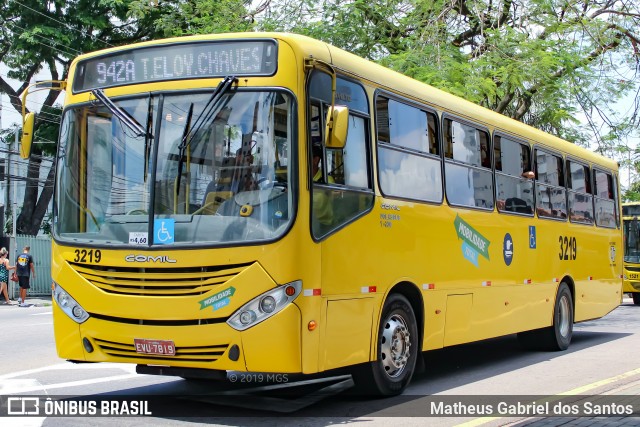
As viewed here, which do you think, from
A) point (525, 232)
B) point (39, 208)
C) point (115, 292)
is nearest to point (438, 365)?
point (525, 232)

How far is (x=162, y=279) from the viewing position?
7184 mm

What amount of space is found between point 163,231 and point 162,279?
409 millimetres

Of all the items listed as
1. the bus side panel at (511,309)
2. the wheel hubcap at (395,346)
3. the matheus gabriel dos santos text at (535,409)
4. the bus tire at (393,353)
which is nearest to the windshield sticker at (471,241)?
the bus side panel at (511,309)

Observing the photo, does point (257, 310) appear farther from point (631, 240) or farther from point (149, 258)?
point (631, 240)

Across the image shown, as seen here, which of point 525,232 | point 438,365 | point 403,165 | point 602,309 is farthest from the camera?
point 602,309

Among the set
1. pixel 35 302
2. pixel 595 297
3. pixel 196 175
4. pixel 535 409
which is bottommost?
pixel 535 409

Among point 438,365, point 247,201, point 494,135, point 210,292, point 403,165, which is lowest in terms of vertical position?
point 438,365

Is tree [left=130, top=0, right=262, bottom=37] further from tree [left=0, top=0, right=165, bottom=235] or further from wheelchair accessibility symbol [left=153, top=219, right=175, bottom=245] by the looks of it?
wheelchair accessibility symbol [left=153, top=219, right=175, bottom=245]

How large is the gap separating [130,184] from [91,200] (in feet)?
1.62

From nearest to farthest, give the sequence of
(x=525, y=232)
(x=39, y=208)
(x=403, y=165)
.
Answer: (x=403, y=165)
(x=525, y=232)
(x=39, y=208)

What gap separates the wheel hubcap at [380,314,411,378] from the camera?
8539mm

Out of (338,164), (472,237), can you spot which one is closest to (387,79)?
(338,164)

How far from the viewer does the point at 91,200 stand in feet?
25.5

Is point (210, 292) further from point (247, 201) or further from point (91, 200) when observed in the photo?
point (91, 200)
